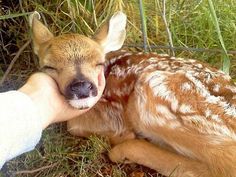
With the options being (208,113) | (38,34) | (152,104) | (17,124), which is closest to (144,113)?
(152,104)

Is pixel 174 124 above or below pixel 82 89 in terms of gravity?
below

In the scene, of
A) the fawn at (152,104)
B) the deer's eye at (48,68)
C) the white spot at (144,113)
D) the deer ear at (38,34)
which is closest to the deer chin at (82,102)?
the fawn at (152,104)

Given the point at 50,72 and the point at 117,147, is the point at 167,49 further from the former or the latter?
the point at 50,72

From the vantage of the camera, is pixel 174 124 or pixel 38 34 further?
pixel 38 34

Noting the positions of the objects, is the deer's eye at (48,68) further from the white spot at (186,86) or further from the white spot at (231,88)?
the white spot at (231,88)

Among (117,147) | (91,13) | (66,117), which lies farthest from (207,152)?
(91,13)

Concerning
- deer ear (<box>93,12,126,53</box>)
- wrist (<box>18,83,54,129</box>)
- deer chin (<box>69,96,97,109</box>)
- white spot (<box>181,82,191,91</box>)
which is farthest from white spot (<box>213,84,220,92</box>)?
wrist (<box>18,83,54,129</box>)

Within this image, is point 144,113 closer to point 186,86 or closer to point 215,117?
point 186,86
